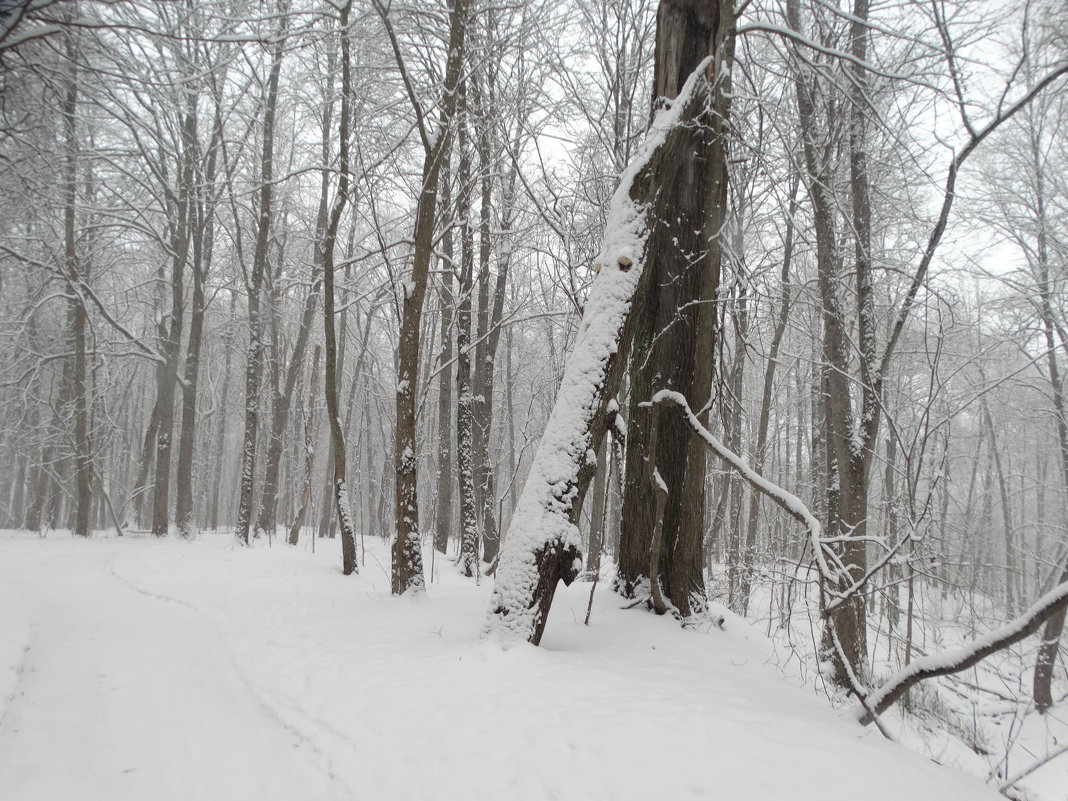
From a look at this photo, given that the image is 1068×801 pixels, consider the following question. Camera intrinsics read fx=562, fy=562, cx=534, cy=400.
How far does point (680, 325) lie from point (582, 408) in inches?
57.9

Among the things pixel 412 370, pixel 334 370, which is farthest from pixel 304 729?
pixel 334 370

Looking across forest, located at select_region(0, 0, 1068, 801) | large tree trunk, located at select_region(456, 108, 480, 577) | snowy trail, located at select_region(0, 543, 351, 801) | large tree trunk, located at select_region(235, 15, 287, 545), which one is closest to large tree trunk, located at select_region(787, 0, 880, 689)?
forest, located at select_region(0, 0, 1068, 801)

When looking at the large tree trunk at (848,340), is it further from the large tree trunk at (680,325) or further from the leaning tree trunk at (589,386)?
the leaning tree trunk at (589,386)

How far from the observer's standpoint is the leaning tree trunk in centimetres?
360

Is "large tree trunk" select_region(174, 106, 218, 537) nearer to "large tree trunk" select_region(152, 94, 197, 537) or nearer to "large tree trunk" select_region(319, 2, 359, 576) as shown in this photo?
"large tree trunk" select_region(152, 94, 197, 537)

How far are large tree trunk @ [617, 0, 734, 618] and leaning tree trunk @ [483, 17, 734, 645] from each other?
15cm

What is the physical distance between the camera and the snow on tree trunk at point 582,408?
11.8ft

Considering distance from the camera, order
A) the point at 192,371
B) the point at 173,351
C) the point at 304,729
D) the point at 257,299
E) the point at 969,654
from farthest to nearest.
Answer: the point at 192,371 < the point at 173,351 < the point at 257,299 < the point at 304,729 < the point at 969,654

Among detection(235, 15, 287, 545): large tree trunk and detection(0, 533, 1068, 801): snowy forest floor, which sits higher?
detection(235, 15, 287, 545): large tree trunk

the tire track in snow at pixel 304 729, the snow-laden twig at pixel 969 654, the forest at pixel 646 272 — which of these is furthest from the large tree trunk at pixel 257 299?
the snow-laden twig at pixel 969 654

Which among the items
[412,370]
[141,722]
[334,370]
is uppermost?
[334,370]

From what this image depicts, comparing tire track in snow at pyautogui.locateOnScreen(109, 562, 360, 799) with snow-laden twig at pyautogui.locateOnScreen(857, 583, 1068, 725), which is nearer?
snow-laden twig at pyautogui.locateOnScreen(857, 583, 1068, 725)

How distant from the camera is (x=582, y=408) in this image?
12.7ft

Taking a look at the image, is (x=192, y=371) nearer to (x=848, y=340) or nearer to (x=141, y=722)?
(x=141, y=722)
